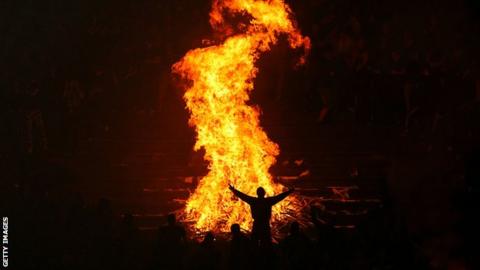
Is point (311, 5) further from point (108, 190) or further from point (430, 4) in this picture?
point (108, 190)

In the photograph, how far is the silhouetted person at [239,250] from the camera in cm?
916

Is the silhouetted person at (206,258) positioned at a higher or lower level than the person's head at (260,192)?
lower

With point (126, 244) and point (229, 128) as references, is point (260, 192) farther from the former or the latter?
point (229, 128)

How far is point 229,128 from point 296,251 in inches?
201

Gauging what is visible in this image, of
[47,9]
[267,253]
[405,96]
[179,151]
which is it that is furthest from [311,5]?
[267,253]

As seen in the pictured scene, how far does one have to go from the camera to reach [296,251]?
8.97 meters

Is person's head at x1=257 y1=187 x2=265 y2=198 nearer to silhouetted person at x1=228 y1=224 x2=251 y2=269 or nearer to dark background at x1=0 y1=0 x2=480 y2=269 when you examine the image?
silhouetted person at x1=228 y1=224 x2=251 y2=269

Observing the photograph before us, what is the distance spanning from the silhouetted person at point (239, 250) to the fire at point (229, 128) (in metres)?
2.97

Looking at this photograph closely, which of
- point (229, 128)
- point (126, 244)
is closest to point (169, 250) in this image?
point (126, 244)

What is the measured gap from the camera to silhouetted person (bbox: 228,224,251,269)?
30.0ft

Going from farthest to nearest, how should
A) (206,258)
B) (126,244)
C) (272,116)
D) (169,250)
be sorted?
(272,116)
(126,244)
(169,250)
(206,258)

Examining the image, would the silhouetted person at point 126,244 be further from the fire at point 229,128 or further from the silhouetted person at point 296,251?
the silhouetted person at point 296,251

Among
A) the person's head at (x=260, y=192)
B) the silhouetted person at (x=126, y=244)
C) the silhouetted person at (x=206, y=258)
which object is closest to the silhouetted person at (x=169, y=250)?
the silhouetted person at (x=206, y=258)

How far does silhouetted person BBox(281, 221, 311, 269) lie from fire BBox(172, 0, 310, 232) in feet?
10.4
